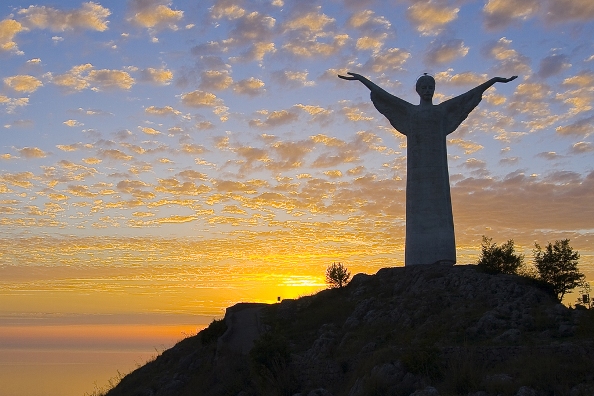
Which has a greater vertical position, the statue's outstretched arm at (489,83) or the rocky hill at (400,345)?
the statue's outstretched arm at (489,83)

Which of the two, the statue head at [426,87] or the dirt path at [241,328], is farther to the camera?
the statue head at [426,87]

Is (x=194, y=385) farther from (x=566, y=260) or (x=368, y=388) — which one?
(x=566, y=260)

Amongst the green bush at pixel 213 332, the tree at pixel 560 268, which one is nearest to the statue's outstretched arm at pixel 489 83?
the tree at pixel 560 268

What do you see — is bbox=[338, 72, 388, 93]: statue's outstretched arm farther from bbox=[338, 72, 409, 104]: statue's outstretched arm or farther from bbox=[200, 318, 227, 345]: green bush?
bbox=[200, 318, 227, 345]: green bush

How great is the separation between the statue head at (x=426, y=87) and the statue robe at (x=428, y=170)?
48cm

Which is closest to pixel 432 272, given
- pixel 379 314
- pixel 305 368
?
pixel 379 314

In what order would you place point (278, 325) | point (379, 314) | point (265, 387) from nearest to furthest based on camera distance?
point (265, 387)
point (379, 314)
point (278, 325)

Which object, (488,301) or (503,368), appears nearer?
(503,368)

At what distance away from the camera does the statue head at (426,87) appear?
29.4 metres

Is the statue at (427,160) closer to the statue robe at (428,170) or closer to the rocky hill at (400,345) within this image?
the statue robe at (428,170)

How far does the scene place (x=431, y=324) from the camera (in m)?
21.7

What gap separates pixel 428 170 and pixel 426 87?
3937 millimetres

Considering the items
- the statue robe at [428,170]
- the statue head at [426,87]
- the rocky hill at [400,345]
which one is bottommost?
the rocky hill at [400,345]

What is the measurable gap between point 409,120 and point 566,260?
357 inches
